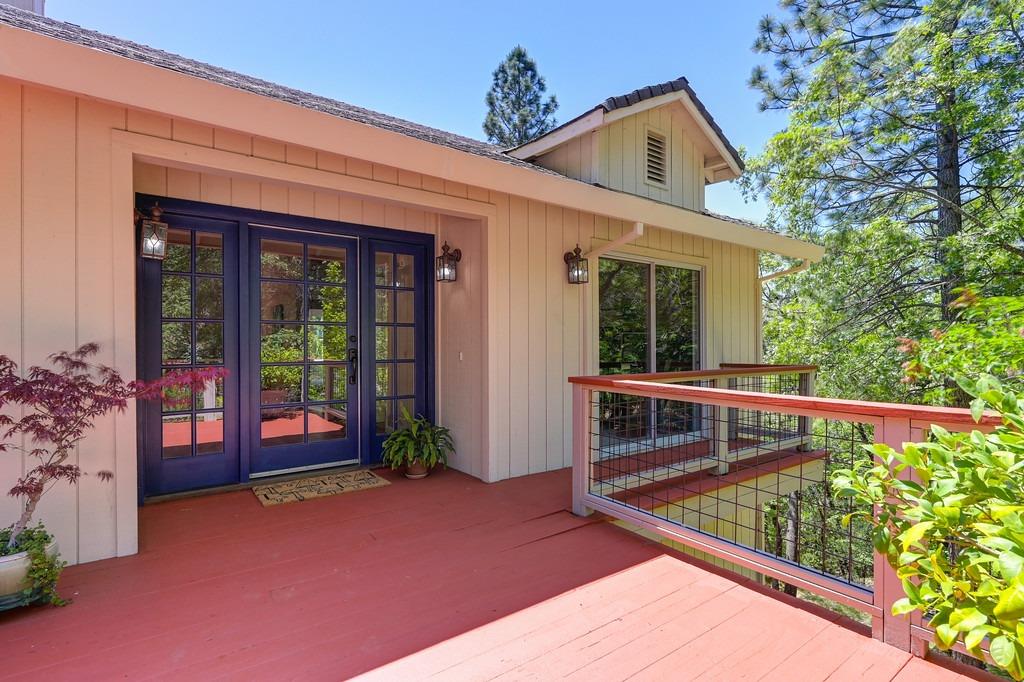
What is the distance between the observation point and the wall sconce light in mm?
4621

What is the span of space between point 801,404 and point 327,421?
3.59 m

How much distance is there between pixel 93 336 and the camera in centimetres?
258

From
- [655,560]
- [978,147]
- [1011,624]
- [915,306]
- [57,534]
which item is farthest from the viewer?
[915,306]

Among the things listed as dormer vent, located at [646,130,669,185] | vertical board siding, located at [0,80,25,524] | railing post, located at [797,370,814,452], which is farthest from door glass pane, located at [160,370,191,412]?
railing post, located at [797,370,814,452]

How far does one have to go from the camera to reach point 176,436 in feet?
11.8

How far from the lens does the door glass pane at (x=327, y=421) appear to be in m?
A: 4.16

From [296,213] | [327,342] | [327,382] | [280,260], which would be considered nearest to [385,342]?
[327,342]

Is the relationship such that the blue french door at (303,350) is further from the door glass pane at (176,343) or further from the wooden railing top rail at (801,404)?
the wooden railing top rail at (801,404)

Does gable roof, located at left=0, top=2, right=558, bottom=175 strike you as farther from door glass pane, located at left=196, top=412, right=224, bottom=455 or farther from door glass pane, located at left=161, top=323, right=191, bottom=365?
door glass pane, located at left=196, top=412, right=224, bottom=455

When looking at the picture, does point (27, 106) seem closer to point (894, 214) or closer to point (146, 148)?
point (146, 148)

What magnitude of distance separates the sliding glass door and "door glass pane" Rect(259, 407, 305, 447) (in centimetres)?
276

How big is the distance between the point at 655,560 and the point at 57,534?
316cm

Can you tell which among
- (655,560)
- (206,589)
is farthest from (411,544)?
(655,560)

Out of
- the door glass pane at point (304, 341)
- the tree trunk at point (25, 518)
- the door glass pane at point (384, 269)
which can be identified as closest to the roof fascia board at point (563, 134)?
the door glass pane at point (384, 269)
